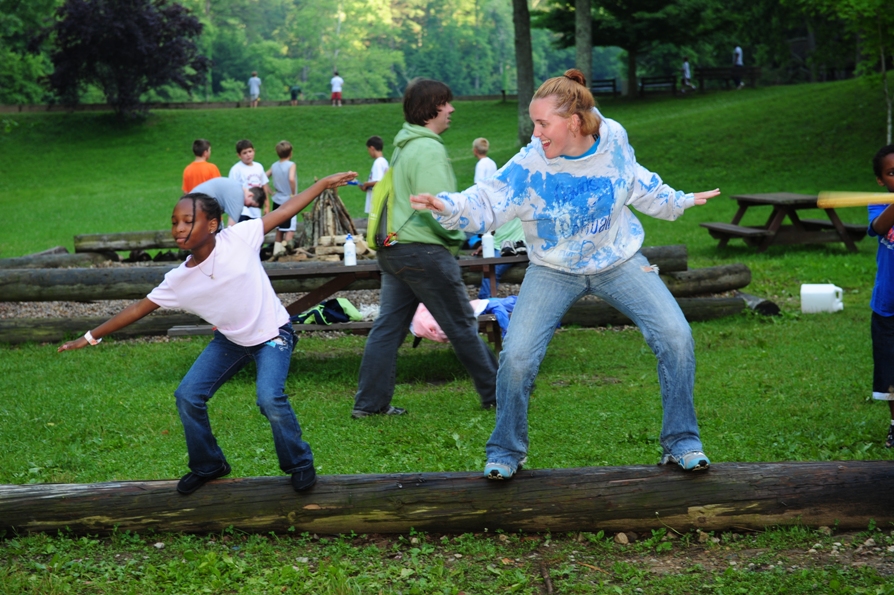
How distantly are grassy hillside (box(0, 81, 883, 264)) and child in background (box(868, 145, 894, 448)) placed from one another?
10495 mm

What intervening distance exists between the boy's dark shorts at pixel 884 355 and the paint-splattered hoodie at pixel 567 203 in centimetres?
185

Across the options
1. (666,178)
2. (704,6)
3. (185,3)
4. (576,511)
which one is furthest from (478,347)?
(185,3)

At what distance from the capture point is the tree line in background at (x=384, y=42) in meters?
35.9

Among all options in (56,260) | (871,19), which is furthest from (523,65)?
(56,260)

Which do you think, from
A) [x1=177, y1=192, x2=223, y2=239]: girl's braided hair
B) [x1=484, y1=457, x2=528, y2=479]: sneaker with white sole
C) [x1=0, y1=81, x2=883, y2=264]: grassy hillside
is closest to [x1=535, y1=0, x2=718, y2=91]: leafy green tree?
[x1=0, y1=81, x2=883, y2=264]: grassy hillside

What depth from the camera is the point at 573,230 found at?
4242mm

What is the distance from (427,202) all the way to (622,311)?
102 centimetres

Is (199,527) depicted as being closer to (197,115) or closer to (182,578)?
(182,578)

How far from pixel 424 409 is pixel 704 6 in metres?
32.2

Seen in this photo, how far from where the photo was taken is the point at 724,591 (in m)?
3.86

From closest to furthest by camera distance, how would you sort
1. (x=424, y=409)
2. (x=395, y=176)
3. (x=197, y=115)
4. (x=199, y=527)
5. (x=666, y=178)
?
1. (x=199, y=527)
2. (x=395, y=176)
3. (x=424, y=409)
4. (x=666, y=178)
5. (x=197, y=115)

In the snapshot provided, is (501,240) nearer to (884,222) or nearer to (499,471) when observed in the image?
(884,222)

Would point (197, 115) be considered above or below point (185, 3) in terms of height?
below

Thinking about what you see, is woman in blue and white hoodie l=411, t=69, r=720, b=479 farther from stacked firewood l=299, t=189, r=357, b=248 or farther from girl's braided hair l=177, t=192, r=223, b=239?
stacked firewood l=299, t=189, r=357, b=248
